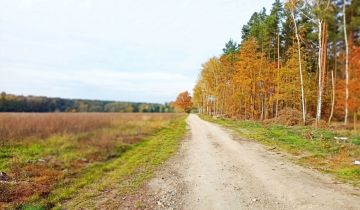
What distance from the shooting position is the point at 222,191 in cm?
816

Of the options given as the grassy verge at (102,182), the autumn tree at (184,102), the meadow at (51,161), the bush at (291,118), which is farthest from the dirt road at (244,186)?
the autumn tree at (184,102)

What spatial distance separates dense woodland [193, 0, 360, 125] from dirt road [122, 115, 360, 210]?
18.0 m

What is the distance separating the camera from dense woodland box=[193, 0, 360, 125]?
29.5 metres

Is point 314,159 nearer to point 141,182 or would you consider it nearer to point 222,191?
point 222,191

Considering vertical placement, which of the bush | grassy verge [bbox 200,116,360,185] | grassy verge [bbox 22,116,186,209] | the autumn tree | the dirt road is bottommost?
grassy verge [bbox 22,116,186,209]

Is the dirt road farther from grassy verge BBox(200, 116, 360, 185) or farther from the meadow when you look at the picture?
the meadow

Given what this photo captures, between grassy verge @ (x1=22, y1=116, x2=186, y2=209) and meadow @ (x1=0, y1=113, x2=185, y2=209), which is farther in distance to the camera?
meadow @ (x1=0, y1=113, x2=185, y2=209)

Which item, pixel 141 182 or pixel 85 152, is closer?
pixel 141 182

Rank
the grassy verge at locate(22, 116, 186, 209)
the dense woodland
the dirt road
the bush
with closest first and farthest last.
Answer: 1. the dirt road
2. the grassy verge at locate(22, 116, 186, 209)
3. the dense woodland
4. the bush

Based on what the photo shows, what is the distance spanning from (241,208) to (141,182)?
3.69 m

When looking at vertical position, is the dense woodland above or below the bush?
above

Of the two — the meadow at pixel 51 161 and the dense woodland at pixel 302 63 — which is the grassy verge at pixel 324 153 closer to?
the meadow at pixel 51 161

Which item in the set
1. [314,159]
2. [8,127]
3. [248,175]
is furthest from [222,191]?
[8,127]

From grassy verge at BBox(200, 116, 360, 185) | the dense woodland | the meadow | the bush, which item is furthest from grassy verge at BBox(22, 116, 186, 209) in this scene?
the bush
